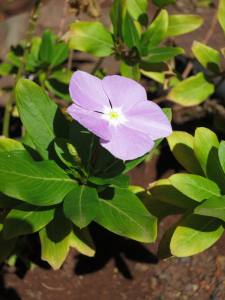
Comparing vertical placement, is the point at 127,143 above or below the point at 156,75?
above

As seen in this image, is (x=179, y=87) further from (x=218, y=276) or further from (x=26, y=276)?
(x=26, y=276)

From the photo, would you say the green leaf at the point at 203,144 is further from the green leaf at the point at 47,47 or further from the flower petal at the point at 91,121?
the green leaf at the point at 47,47

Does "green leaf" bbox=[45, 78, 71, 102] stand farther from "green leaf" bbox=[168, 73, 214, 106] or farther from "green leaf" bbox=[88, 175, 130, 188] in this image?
"green leaf" bbox=[88, 175, 130, 188]

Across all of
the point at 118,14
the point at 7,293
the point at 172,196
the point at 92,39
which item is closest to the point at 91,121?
the point at 172,196

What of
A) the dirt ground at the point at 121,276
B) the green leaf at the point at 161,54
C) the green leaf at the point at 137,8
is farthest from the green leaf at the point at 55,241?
the green leaf at the point at 137,8

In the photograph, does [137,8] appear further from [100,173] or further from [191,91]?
[100,173]

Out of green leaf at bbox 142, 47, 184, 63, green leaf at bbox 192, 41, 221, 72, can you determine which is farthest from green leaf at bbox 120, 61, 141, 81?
green leaf at bbox 192, 41, 221, 72
